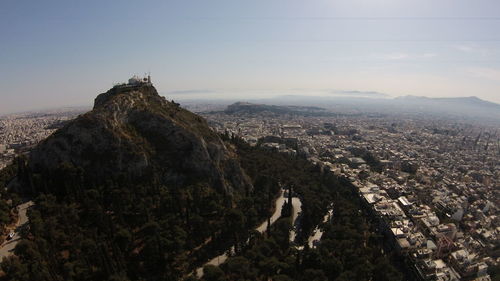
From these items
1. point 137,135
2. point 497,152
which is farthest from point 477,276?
point 497,152

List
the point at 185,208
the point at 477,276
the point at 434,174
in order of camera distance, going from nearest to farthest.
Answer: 1. the point at 477,276
2. the point at 185,208
3. the point at 434,174

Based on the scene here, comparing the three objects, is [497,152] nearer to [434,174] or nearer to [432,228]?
[434,174]

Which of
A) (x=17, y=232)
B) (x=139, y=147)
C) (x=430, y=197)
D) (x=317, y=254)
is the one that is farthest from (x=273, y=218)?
(x=430, y=197)

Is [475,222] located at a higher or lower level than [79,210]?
lower

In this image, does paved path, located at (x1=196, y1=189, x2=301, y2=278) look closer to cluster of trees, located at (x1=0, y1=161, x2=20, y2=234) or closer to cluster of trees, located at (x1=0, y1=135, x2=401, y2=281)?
cluster of trees, located at (x1=0, y1=135, x2=401, y2=281)

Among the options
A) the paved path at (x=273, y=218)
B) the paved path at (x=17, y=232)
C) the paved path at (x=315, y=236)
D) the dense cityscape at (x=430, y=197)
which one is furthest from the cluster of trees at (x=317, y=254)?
the paved path at (x=17, y=232)

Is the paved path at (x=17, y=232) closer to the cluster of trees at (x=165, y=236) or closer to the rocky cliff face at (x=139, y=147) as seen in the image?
the cluster of trees at (x=165, y=236)

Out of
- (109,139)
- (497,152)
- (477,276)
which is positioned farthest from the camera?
(497,152)
